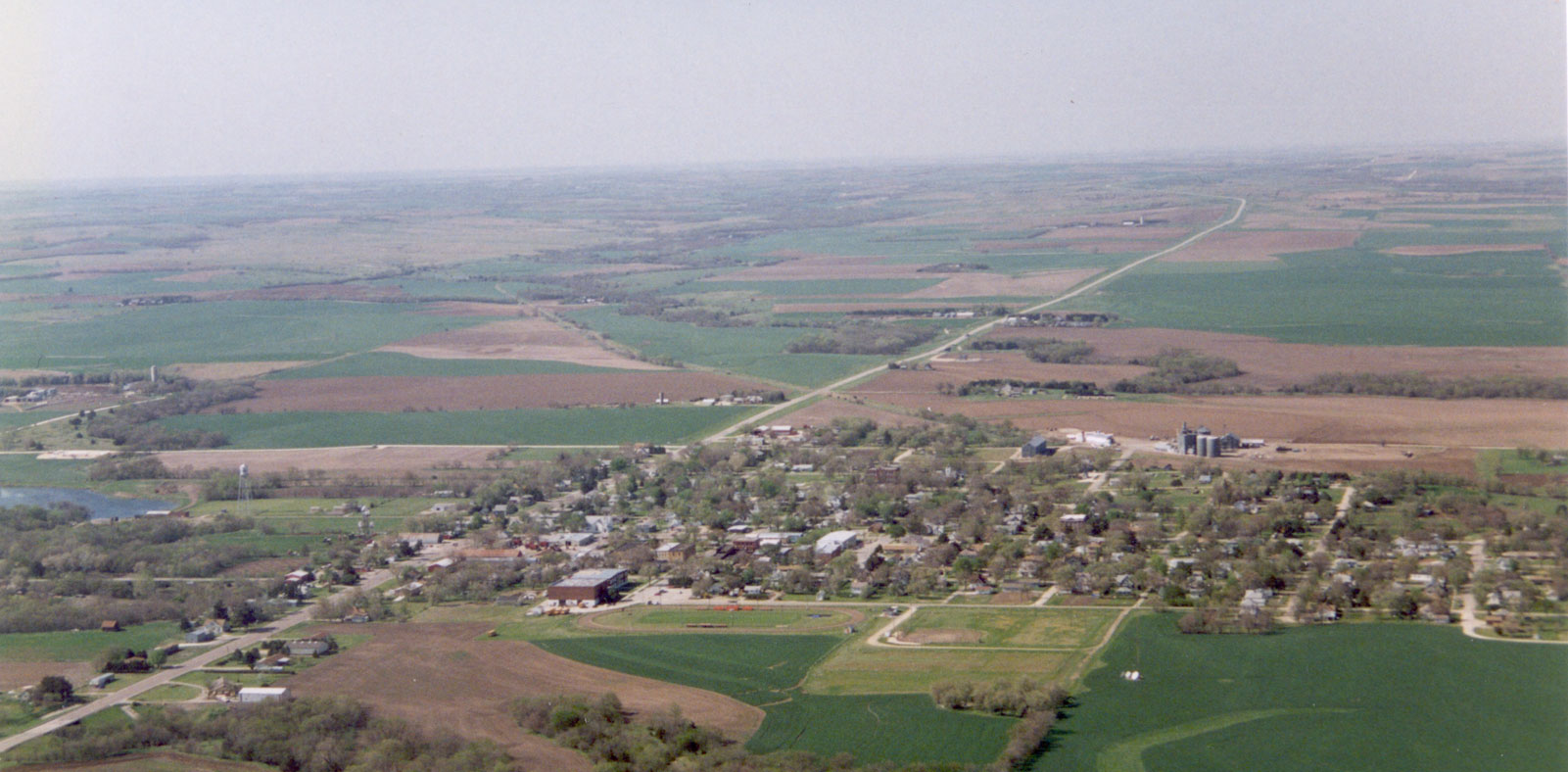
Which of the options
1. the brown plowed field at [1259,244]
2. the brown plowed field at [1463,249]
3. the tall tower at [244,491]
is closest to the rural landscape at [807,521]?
the tall tower at [244,491]

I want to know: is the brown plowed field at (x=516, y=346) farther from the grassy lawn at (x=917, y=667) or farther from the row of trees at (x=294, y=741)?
the row of trees at (x=294, y=741)

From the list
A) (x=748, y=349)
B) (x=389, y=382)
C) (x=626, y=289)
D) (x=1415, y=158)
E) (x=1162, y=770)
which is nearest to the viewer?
(x=1162, y=770)

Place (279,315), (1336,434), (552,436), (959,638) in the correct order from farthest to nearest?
1. (279,315)
2. (552,436)
3. (1336,434)
4. (959,638)

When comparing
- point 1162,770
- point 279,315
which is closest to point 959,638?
point 1162,770


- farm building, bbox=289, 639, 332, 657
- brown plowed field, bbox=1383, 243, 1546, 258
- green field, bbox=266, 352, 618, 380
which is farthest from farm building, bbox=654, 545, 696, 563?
brown plowed field, bbox=1383, 243, 1546, 258

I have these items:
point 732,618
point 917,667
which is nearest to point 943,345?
point 732,618

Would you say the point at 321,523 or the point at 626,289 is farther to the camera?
the point at 626,289

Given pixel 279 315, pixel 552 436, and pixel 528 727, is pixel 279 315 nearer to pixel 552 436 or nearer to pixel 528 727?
pixel 552 436
